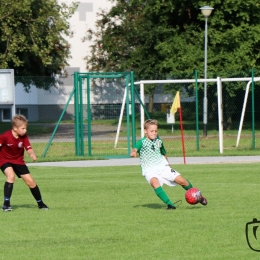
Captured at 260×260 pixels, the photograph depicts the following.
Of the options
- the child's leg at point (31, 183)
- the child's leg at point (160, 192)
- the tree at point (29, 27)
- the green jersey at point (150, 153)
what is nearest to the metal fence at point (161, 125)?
the tree at point (29, 27)

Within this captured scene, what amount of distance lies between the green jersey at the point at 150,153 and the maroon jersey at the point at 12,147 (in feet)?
5.63

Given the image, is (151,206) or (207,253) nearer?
(207,253)

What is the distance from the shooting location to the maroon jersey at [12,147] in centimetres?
1303

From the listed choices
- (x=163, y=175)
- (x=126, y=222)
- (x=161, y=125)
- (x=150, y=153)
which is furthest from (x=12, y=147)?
(x=161, y=125)

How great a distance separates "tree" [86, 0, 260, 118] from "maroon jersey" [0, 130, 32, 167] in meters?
24.4

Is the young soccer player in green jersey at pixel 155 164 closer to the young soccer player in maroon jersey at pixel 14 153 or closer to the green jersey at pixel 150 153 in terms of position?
the green jersey at pixel 150 153

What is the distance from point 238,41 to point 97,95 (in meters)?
13.7

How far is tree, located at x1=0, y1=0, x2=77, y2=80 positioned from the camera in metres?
35.4

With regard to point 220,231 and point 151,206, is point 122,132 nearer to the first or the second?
point 151,206

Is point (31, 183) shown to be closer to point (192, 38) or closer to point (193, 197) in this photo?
point (193, 197)

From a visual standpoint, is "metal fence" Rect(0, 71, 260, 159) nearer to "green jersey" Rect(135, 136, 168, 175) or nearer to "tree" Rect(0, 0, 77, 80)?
"tree" Rect(0, 0, 77, 80)

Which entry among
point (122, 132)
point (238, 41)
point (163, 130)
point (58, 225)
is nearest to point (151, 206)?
point (58, 225)

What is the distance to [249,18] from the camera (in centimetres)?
4225

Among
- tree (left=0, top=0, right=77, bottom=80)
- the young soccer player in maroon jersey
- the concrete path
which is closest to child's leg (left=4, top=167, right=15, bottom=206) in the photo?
the young soccer player in maroon jersey
